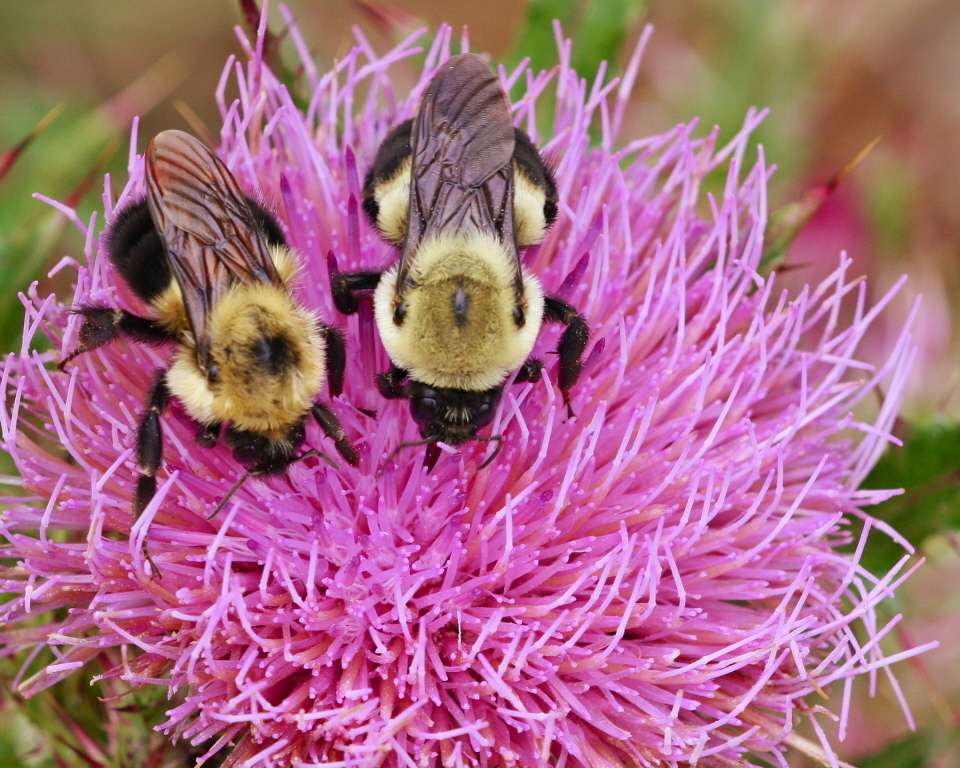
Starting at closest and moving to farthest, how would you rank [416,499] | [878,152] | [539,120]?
1. [416,499]
2. [539,120]
3. [878,152]

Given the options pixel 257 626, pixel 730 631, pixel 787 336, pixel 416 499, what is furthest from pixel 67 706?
pixel 787 336

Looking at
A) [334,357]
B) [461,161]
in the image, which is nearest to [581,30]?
[461,161]

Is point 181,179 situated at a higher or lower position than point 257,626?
higher

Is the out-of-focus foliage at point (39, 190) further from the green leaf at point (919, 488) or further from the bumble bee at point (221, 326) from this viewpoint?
the green leaf at point (919, 488)

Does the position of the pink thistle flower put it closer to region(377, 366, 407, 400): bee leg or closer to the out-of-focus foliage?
region(377, 366, 407, 400): bee leg

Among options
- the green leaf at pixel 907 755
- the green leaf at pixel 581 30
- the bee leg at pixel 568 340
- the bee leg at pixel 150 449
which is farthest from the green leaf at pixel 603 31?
the green leaf at pixel 907 755

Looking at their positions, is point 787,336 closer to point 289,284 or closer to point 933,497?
point 933,497
